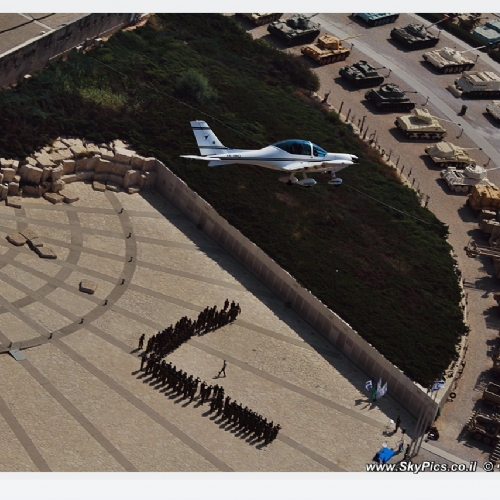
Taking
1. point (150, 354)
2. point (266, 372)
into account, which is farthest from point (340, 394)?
point (150, 354)

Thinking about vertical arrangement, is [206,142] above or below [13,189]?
above

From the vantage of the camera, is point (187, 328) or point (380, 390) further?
point (187, 328)

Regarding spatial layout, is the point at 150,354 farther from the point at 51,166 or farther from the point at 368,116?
the point at 368,116

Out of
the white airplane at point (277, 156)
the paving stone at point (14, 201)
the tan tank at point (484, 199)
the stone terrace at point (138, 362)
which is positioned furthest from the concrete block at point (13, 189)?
the tan tank at point (484, 199)

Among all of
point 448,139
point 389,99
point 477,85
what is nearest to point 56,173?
point 389,99
